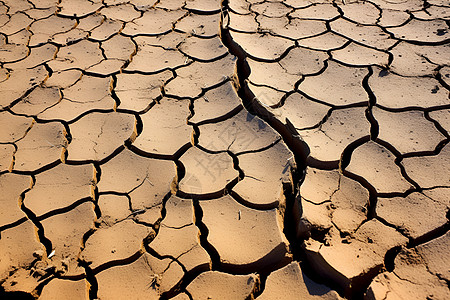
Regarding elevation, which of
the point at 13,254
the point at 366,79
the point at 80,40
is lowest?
the point at 13,254

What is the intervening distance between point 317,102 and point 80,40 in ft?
6.63

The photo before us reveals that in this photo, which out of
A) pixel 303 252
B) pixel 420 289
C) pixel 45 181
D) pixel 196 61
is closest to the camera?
pixel 420 289

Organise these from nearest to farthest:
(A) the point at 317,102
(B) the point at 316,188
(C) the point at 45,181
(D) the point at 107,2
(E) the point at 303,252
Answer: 1. (E) the point at 303,252
2. (B) the point at 316,188
3. (C) the point at 45,181
4. (A) the point at 317,102
5. (D) the point at 107,2

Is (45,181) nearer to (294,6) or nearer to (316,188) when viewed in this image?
(316,188)

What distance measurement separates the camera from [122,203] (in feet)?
6.26

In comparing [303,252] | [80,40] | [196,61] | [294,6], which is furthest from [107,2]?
[303,252]

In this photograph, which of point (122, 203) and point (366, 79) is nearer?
point (122, 203)

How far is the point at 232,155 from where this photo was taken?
2.08 meters

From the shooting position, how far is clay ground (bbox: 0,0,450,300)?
5.27 feet

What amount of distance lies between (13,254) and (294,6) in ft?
9.19

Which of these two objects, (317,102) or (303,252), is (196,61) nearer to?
(317,102)

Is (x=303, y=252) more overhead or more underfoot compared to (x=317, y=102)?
more underfoot

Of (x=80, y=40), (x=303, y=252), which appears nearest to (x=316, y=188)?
(x=303, y=252)

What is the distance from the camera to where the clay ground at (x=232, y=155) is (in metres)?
1.61
